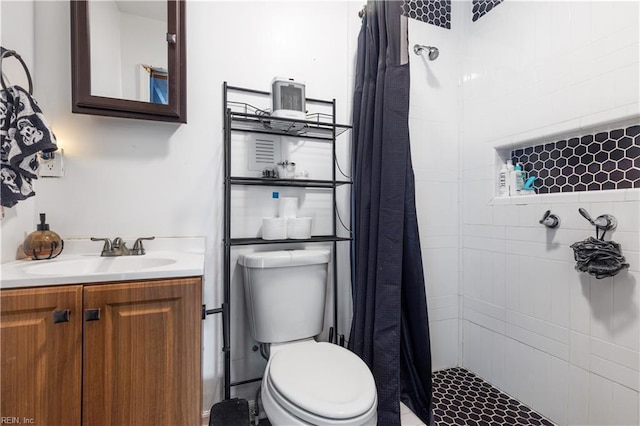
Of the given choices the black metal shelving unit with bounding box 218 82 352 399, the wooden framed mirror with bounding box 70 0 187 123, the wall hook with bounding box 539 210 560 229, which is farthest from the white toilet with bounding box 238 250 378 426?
the wall hook with bounding box 539 210 560 229

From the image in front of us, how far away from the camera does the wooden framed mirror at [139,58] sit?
1.20m

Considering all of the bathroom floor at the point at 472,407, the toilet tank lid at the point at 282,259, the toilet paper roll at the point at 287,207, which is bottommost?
the bathroom floor at the point at 472,407

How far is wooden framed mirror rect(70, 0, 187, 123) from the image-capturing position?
3.92 feet

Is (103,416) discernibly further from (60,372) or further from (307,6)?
(307,6)

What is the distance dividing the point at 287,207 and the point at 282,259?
0.27 m

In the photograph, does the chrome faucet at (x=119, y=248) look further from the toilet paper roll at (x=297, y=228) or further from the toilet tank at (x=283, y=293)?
the toilet paper roll at (x=297, y=228)

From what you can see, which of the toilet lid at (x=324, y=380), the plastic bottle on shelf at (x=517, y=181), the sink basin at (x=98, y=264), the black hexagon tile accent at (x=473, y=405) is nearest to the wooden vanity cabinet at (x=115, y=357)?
the sink basin at (x=98, y=264)

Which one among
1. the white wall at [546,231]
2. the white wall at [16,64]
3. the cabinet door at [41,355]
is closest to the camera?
the cabinet door at [41,355]

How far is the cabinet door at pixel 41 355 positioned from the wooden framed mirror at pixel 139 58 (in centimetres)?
74

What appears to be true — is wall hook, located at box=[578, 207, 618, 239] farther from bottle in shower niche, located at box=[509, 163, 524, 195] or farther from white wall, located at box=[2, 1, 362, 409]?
white wall, located at box=[2, 1, 362, 409]

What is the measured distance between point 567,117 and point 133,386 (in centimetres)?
193

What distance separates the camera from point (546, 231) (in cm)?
140

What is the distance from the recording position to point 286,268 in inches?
52.1

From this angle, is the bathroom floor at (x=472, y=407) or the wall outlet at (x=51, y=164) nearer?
the wall outlet at (x=51, y=164)
